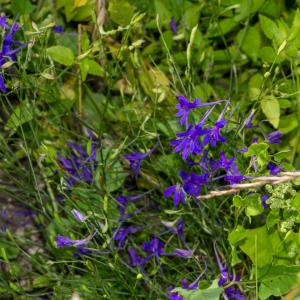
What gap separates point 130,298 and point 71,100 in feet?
1.99

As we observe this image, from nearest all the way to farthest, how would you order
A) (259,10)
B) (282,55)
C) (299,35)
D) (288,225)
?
(288,225) → (299,35) → (282,55) → (259,10)

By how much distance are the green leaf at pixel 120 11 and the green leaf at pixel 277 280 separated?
0.82 meters

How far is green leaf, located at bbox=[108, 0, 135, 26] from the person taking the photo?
1.87m

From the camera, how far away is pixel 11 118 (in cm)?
176

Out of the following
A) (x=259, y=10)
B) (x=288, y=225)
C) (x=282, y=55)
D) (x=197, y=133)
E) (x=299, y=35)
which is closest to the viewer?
(x=288, y=225)

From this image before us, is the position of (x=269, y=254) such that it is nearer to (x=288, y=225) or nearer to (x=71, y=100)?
(x=288, y=225)

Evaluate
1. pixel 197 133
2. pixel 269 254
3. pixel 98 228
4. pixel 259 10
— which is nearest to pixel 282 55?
pixel 259 10

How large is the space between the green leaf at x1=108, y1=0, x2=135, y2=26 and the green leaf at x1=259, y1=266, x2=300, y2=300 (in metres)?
0.82

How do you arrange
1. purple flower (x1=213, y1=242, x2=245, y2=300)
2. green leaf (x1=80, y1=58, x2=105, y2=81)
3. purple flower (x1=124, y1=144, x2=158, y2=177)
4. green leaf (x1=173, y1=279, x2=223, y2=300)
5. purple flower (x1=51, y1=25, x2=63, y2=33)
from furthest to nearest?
purple flower (x1=51, y1=25, x2=63, y2=33)
green leaf (x1=80, y1=58, x2=105, y2=81)
purple flower (x1=124, y1=144, x2=158, y2=177)
purple flower (x1=213, y1=242, x2=245, y2=300)
green leaf (x1=173, y1=279, x2=223, y2=300)

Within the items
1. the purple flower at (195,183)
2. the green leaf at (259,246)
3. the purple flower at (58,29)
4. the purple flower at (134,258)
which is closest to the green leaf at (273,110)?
the purple flower at (195,183)

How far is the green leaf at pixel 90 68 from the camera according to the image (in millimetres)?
1783

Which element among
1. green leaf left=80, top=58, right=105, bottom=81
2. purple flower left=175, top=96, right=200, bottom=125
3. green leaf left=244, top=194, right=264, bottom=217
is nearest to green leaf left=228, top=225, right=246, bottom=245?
green leaf left=244, top=194, right=264, bottom=217

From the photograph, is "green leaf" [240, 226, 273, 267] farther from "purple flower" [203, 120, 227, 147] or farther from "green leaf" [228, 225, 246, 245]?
"purple flower" [203, 120, 227, 147]

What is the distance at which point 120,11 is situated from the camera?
188 cm
